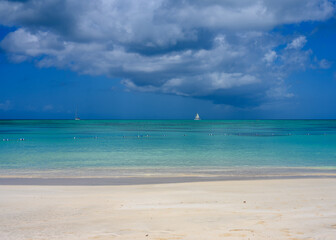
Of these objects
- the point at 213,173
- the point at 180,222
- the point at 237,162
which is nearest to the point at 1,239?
the point at 180,222

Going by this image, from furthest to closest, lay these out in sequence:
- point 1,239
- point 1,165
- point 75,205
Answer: point 1,165
point 75,205
point 1,239

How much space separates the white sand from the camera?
7512 millimetres

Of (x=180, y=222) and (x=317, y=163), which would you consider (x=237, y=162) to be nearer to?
(x=317, y=163)

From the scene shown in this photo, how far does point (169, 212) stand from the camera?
934 cm

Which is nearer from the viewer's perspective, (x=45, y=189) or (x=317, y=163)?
(x=45, y=189)

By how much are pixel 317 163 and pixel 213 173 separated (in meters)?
10.3

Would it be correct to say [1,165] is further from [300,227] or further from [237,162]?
[300,227]

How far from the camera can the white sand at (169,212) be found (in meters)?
7.51

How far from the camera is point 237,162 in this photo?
24.6 m

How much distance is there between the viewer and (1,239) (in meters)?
7.13

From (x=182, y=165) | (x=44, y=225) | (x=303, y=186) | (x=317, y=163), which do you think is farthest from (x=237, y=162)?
(x=44, y=225)

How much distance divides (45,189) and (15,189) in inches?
49.0

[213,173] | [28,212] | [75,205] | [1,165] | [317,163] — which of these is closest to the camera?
[28,212]

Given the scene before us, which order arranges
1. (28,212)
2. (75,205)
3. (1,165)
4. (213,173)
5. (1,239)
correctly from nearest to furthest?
(1,239), (28,212), (75,205), (213,173), (1,165)
